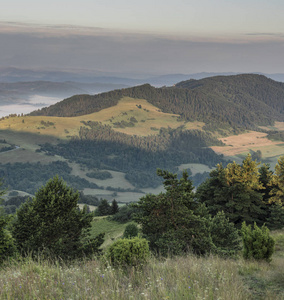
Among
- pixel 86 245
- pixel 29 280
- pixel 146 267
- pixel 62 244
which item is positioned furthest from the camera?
pixel 86 245

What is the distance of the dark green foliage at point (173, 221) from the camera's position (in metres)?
18.1

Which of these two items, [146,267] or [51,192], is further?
[51,192]

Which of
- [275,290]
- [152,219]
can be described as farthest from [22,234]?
[275,290]

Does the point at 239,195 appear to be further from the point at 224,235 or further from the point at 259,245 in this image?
the point at 259,245

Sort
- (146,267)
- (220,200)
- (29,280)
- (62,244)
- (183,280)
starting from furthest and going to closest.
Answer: (220,200) < (62,244) < (146,267) < (183,280) < (29,280)

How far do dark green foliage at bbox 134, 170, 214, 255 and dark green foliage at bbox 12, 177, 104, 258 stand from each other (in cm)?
417

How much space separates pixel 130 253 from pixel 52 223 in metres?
9.78

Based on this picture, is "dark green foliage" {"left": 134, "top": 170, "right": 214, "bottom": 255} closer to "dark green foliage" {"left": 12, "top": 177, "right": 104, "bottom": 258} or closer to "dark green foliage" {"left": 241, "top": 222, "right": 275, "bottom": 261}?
"dark green foliage" {"left": 12, "top": 177, "right": 104, "bottom": 258}

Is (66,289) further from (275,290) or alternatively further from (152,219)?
(152,219)

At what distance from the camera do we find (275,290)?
8484 mm

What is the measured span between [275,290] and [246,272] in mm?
1555

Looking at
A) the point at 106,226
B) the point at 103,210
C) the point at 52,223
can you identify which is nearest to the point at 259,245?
the point at 52,223

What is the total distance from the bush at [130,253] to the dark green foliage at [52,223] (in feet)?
28.5

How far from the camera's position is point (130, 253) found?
32.4 ft
